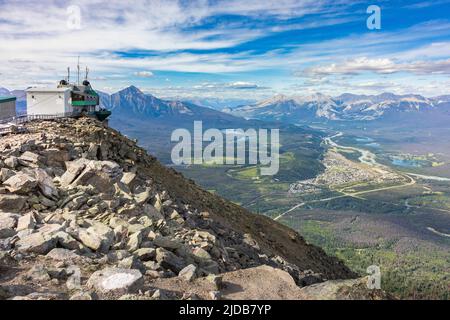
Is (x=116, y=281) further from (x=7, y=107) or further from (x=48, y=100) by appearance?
(x=7, y=107)

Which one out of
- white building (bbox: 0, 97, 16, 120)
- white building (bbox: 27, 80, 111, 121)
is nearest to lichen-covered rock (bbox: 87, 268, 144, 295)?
white building (bbox: 27, 80, 111, 121)

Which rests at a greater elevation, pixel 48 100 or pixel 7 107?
pixel 48 100

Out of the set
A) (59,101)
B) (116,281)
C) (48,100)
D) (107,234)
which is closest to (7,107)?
(48,100)

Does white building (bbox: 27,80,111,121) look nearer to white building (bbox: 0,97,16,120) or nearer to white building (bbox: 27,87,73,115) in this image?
white building (bbox: 27,87,73,115)

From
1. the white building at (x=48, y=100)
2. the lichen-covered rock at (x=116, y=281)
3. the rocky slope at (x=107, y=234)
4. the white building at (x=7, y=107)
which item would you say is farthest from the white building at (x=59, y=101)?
the lichen-covered rock at (x=116, y=281)

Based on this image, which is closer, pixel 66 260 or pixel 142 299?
pixel 142 299
